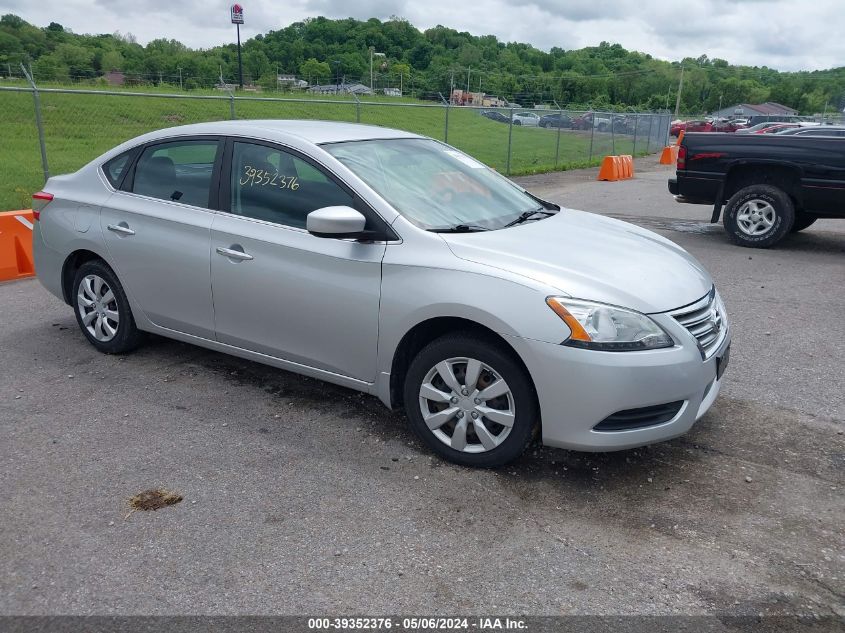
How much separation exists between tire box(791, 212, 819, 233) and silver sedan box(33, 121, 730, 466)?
6844 millimetres

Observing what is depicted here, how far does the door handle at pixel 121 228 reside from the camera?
4.85 meters

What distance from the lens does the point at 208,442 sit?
13.1 ft

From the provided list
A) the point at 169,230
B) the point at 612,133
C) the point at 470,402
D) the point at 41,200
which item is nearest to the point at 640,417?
the point at 470,402

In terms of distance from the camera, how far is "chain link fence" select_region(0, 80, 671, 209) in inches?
555

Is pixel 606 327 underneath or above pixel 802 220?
above

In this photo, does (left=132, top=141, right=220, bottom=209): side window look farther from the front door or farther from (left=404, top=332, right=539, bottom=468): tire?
(left=404, top=332, right=539, bottom=468): tire

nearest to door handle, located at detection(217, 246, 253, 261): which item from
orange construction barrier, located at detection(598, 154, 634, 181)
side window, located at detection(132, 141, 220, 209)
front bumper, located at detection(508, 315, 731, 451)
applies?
side window, located at detection(132, 141, 220, 209)

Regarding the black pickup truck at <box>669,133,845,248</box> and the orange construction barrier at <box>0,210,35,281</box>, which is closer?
the orange construction barrier at <box>0,210,35,281</box>

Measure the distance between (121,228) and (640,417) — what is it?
11.6 feet

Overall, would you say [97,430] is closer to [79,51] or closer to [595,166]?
[595,166]

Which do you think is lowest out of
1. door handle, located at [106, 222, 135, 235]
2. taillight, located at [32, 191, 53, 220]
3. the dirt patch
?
the dirt patch

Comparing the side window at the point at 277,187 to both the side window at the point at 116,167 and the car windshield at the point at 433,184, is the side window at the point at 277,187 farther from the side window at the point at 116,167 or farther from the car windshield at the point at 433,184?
the side window at the point at 116,167

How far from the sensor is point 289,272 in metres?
4.09

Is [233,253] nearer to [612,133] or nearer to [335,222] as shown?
[335,222]
